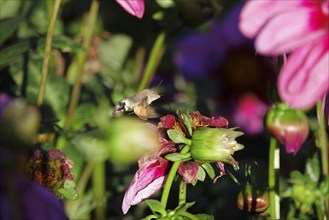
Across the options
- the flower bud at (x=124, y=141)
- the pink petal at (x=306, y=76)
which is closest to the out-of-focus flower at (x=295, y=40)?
the pink petal at (x=306, y=76)

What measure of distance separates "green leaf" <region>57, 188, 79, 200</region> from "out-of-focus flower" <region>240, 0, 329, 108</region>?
26cm

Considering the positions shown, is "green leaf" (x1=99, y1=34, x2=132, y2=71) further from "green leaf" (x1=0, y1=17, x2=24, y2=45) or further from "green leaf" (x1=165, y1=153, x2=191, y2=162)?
"green leaf" (x1=165, y1=153, x2=191, y2=162)

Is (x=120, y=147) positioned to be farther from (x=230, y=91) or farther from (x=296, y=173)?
(x=230, y=91)

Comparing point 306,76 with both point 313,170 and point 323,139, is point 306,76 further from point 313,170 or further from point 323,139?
point 313,170

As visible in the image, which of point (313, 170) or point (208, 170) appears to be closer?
point (208, 170)

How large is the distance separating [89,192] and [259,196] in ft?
1.85

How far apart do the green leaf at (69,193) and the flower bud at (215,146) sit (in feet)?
0.49

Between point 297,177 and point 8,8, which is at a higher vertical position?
point 8,8

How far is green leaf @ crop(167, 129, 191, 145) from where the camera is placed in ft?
2.91

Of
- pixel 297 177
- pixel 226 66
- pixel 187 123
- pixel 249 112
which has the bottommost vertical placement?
pixel 249 112

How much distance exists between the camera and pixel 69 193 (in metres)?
0.95

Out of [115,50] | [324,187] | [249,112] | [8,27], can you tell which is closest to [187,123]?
[324,187]

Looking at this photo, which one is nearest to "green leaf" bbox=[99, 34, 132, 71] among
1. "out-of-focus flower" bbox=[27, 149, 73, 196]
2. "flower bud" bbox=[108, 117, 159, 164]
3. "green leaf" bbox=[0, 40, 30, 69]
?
"flower bud" bbox=[108, 117, 159, 164]

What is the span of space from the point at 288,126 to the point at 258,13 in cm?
15
